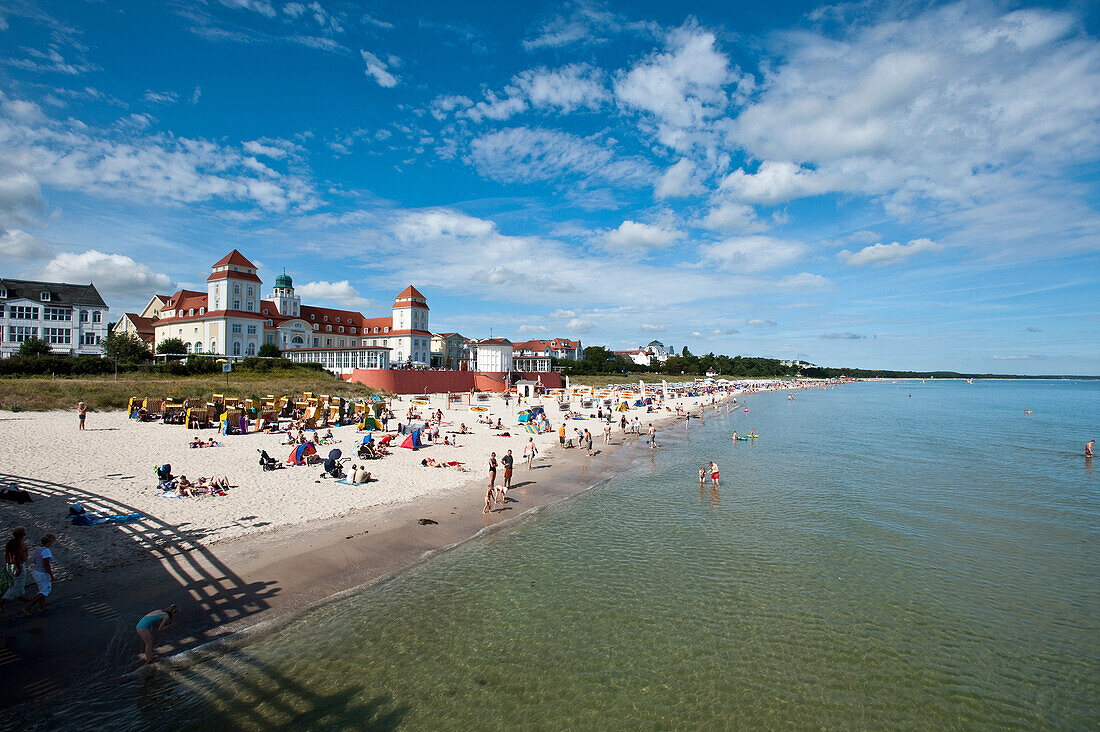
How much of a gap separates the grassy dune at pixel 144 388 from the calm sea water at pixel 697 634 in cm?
2888

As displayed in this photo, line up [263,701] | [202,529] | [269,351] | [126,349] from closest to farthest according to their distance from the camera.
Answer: [263,701]
[202,529]
[126,349]
[269,351]

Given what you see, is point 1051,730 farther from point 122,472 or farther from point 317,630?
point 122,472

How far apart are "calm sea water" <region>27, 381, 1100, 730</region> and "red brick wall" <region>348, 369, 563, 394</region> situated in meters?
39.1

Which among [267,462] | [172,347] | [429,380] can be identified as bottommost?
[267,462]

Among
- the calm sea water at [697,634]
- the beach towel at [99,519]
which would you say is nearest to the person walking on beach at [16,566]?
the calm sea water at [697,634]

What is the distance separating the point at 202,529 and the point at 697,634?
10807 mm

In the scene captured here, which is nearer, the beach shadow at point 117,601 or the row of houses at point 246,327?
the beach shadow at point 117,601

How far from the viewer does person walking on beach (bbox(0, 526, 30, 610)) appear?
7832mm

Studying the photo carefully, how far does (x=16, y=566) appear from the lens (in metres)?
7.96

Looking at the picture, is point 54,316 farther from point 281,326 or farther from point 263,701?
point 263,701

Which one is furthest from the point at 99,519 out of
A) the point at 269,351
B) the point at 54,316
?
the point at 54,316

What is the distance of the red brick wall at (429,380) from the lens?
171 feet

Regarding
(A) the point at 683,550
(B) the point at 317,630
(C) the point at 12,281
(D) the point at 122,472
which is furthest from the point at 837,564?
(C) the point at 12,281

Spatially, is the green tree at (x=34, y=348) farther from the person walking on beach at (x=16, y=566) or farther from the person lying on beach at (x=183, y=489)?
the person walking on beach at (x=16, y=566)
